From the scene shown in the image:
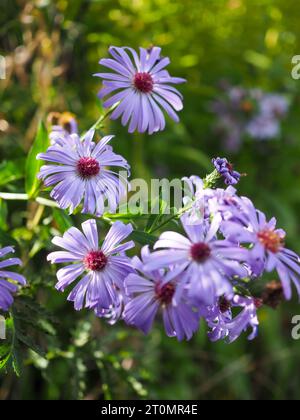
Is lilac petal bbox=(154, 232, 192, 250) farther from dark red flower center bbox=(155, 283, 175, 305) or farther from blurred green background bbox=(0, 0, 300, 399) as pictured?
blurred green background bbox=(0, 0, 300, 399)

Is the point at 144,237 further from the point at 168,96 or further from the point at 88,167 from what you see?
the point at 168,96

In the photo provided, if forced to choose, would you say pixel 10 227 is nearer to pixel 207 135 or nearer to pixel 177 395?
pixel 177 395

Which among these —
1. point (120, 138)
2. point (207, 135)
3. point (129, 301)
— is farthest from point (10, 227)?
point (207, 135)

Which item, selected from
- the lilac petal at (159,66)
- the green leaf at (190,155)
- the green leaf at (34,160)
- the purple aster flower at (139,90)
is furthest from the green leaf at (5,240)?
A: the green leaf at (190,155)

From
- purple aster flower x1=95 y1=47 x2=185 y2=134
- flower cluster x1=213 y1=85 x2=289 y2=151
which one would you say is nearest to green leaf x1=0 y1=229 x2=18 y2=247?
purple aster flower x1=95 y1=47 x2=185 y2=134

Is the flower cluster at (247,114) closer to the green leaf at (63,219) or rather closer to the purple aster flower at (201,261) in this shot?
the green leaf at (63,219)
